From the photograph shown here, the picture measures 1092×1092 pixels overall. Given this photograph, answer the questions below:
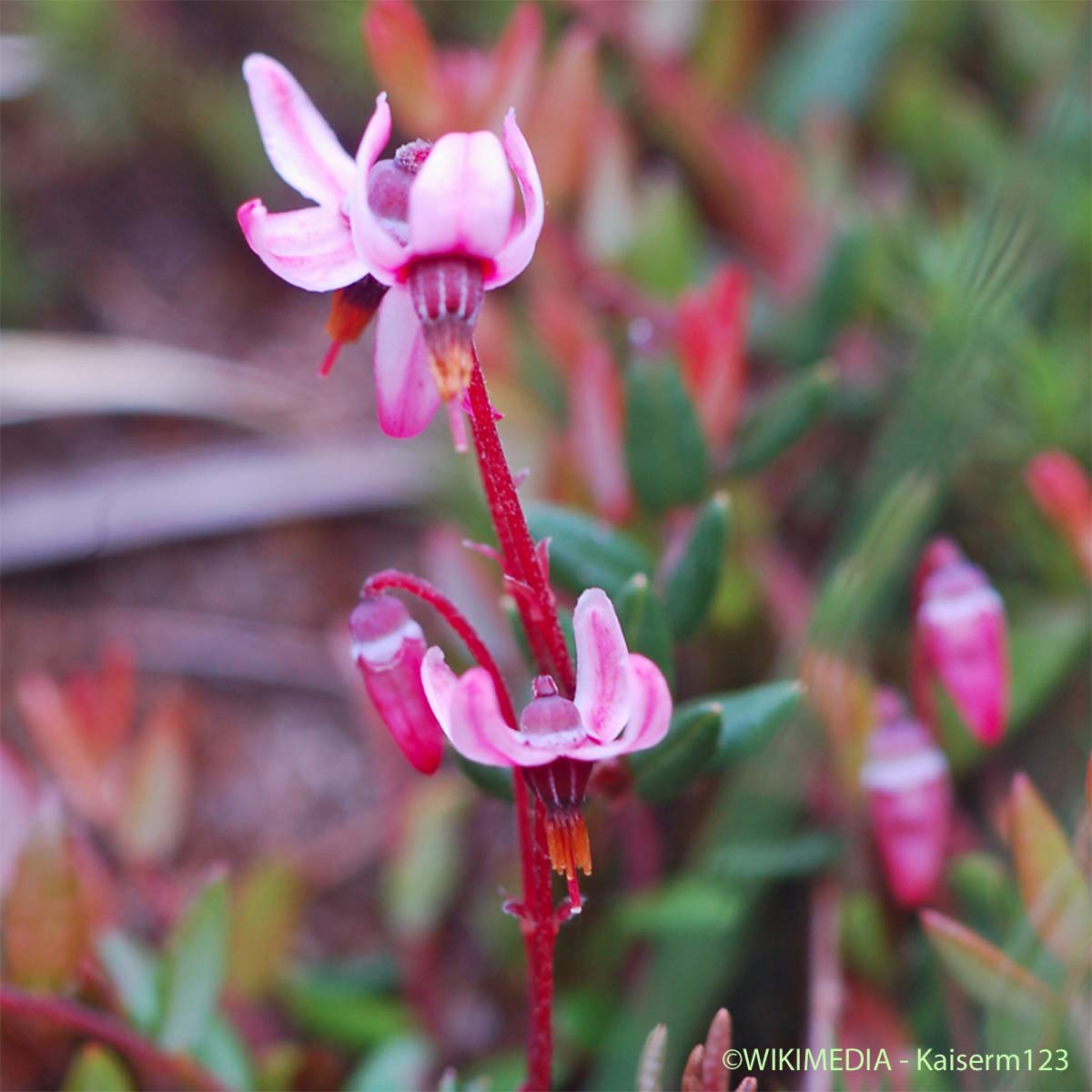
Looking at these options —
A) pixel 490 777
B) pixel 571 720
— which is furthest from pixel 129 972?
pixel 571 720

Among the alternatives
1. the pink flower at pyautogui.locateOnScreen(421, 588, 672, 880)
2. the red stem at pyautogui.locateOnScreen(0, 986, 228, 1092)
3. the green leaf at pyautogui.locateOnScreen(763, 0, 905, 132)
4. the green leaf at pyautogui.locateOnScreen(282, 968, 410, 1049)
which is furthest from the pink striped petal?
the green leaf at pyautogui.locateOnScreen(763, 0, 905, 132)

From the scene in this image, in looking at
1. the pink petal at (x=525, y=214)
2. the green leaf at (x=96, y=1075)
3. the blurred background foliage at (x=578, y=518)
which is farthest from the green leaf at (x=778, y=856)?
the pink petal at (x=525, y=214)

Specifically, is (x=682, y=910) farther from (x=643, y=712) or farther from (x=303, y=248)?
(x=303, y=248)

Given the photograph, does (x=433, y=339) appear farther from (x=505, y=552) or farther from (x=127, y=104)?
(x=127, y=104)

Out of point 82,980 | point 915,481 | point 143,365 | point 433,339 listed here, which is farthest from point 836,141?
point 82,980

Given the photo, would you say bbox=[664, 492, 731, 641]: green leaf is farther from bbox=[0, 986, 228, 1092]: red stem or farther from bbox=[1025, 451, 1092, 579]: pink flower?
bbox=[0, 986, 228, 1092]: red stem
